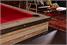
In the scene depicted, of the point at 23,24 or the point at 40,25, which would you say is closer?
the point at 23,24

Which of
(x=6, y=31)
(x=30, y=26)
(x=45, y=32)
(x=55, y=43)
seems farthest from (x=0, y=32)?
(x=55, y=43)

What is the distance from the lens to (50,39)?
160 cm

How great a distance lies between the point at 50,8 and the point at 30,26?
3.06 m

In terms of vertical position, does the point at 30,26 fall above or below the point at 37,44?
above

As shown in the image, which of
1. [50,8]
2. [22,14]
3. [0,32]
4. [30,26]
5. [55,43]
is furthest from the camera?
[50,8]

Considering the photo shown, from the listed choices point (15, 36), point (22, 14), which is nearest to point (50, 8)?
point (22, 14)

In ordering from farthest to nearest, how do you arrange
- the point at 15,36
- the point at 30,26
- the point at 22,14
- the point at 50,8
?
the point at 50,8
the point at 22,14
the point at 30,26
the point at 15,36

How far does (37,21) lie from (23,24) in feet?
0.62

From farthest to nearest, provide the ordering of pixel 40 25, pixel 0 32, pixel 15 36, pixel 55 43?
Result: 1. pixel 55 43
2. pixel 40 25
3. pixel 15 36
4. pixel 0 32

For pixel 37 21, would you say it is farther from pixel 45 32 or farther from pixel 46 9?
pixel 46 9

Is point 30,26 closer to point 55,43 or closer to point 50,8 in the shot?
point 55,43

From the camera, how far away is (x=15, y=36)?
47.0 inches

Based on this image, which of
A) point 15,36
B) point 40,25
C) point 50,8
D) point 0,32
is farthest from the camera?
point 50,8

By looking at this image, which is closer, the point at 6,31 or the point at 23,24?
the point at 6,31
